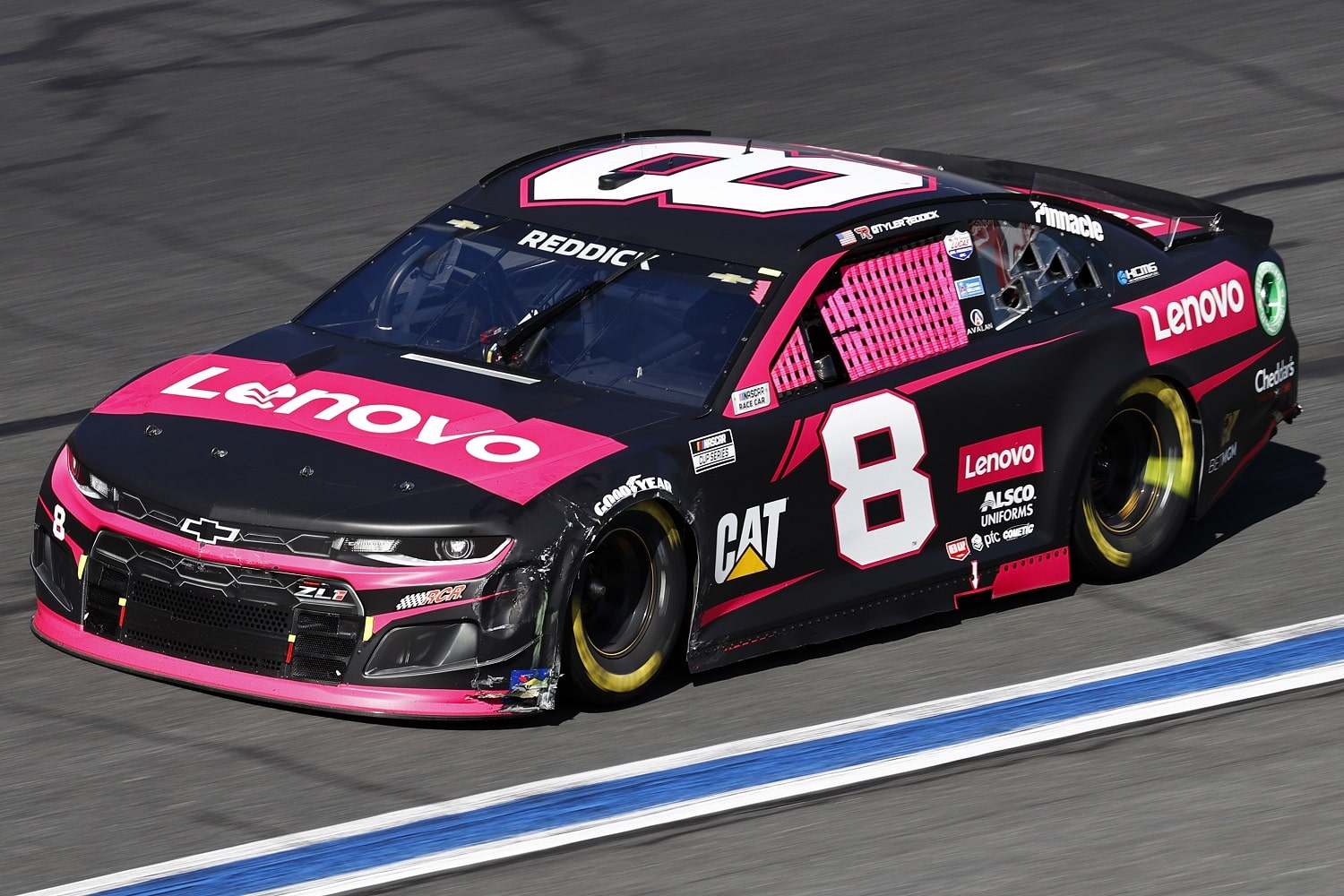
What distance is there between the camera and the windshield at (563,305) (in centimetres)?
668

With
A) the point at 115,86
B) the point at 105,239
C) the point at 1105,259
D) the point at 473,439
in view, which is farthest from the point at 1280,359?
the point at 115,86

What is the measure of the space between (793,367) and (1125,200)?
7.83ft

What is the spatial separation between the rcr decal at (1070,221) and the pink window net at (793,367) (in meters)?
1.33

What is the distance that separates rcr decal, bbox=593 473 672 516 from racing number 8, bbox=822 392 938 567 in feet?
2.23

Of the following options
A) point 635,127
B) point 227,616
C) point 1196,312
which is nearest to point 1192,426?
point 1196,312

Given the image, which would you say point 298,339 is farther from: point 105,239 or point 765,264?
point 105,239

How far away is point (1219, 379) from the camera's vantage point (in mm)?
7949

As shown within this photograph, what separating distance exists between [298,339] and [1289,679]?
129 inches

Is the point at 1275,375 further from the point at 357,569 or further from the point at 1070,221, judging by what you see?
the point at 357,569

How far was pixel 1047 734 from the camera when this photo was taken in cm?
606

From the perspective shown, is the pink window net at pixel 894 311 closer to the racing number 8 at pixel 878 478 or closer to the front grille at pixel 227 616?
the racing number 8 at pixel 878 478

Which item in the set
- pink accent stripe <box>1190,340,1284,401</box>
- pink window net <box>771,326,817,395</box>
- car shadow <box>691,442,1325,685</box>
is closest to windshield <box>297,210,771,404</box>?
pink window net <box>771,326,817,395</box>

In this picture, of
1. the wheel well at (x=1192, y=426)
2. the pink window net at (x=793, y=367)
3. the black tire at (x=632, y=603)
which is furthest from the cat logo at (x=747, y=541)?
the wheel well at (x=1192, y=426)

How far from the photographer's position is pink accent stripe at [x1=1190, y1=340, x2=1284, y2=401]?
7848mm
